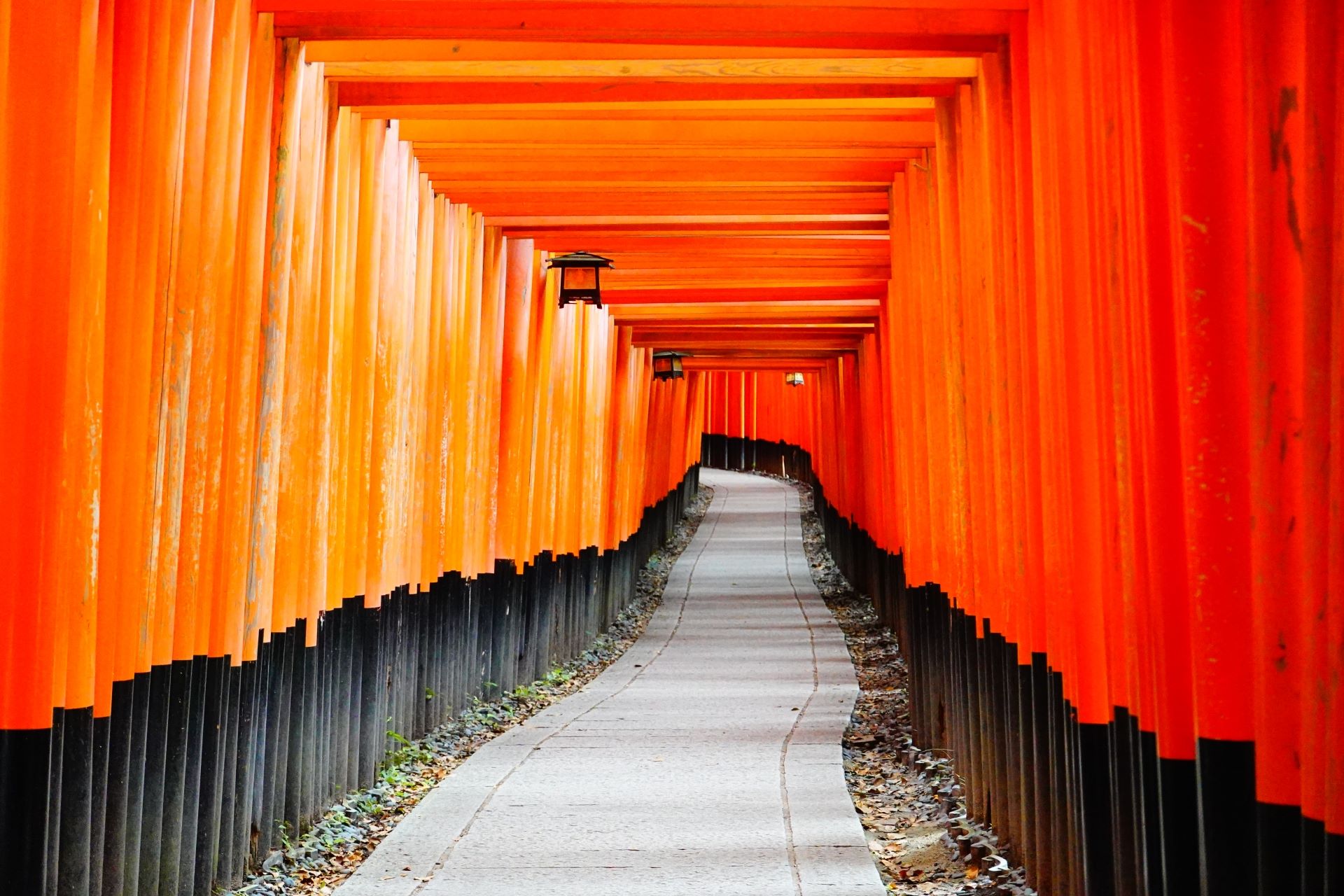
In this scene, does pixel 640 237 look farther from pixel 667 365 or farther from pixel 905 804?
pixel 667 365

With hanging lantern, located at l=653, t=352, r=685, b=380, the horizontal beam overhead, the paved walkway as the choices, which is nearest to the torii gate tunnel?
the horizontal beam overhead

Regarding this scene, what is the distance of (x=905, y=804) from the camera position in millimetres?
8492

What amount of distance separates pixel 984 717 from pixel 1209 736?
3955 millimetres

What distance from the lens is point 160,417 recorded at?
4.93m

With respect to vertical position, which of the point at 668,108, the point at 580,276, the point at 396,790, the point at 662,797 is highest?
the point at 668,108

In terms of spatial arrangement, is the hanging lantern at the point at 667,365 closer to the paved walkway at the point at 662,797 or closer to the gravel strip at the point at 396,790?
the gravel strip at the point at 396,790

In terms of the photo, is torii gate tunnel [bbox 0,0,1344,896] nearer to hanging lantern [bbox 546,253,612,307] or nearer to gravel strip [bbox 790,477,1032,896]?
gravel strip [bbox 790,477,1032,896]

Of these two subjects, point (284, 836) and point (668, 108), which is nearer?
point (284, 836)

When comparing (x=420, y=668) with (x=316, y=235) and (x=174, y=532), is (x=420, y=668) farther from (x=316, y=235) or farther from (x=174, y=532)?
(x=174, y=532)

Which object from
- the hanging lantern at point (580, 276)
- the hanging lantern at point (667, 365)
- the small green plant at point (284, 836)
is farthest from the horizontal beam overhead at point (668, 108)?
the hanging lantern at point (667, 365)

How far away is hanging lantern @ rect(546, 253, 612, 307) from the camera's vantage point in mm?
10836

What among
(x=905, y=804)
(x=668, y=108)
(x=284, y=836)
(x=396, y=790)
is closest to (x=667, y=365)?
(x=396, y=790)

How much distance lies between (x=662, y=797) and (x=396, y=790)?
5.91ft

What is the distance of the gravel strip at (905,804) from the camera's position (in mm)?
6461
